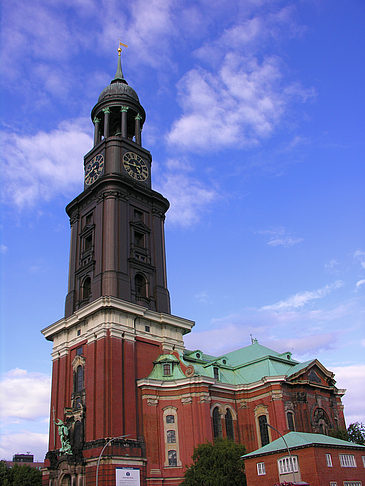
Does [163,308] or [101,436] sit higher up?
[163,308]

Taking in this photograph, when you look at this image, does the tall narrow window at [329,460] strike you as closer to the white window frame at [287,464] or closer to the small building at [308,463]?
the small building at [308,463]

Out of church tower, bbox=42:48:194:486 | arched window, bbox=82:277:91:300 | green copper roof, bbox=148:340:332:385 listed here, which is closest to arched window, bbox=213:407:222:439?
green copper roof, bbox=148:340:332:385

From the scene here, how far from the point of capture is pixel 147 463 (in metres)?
49.2

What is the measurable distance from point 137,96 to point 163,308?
110ft

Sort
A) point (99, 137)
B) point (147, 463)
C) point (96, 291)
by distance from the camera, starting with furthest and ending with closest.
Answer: point (99, 137)
point (96, 291)
point (147, 463)

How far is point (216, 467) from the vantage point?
44.9 m

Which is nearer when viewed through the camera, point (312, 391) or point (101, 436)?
point (101, 436)

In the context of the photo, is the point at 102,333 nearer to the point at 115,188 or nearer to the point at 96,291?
the point at 96,291

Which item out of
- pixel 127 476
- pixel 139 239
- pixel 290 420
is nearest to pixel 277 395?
pixel 290 420

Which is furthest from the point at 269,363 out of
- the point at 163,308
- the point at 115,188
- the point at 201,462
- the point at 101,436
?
the point at 115,188

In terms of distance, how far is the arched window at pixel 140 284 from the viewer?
60422mm

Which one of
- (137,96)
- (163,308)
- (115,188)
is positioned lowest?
(163,308)

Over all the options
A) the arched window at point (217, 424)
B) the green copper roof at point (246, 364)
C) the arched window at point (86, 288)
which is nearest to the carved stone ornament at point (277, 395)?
the green copper roof at point (246, 364)

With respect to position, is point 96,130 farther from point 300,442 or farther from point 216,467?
point 300,442
